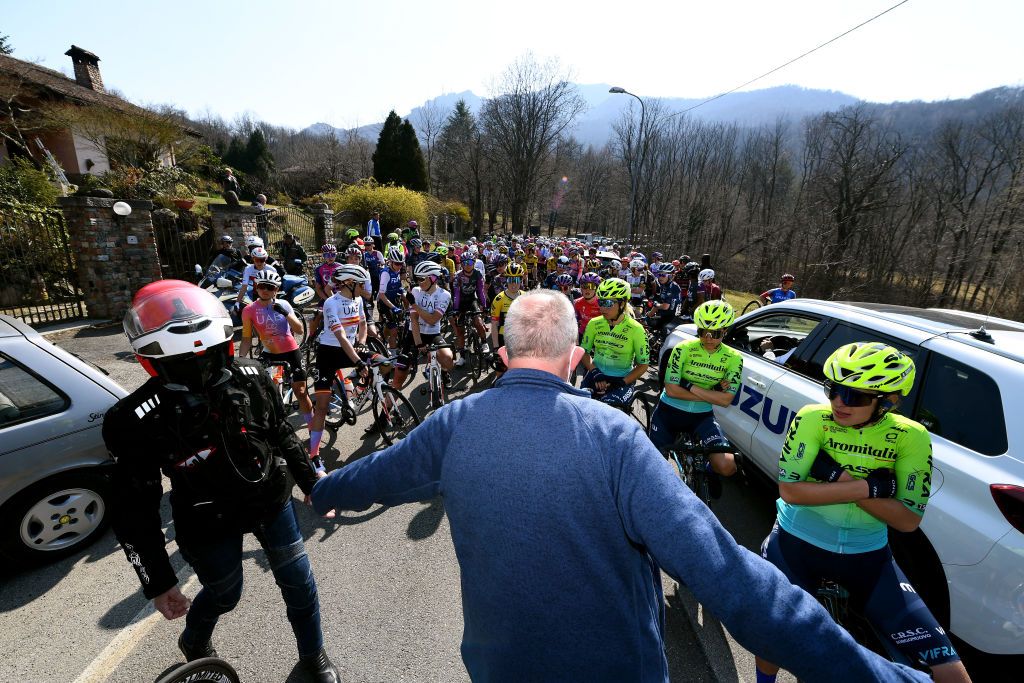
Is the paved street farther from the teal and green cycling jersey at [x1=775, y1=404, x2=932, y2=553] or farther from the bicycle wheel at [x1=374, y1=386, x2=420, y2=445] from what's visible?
the bicycle wheel at [x1=374, y1=386, x2=420, y2=445]

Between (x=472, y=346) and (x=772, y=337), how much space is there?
5.13m

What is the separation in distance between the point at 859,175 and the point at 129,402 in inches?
1607

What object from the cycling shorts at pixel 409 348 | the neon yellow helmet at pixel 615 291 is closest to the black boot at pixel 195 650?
the cycling shorts at pixel 409 348

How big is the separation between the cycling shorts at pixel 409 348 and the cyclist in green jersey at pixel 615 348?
2249 mm

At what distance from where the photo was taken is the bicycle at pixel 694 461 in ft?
12.7

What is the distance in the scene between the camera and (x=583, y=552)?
3.67 feet

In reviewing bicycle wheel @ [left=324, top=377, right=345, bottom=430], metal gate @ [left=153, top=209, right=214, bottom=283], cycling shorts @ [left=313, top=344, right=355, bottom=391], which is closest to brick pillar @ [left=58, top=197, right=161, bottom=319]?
metal gate @ [left=153, top=209, right=214, bottom=283]

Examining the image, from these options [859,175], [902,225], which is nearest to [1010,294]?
[859,175]

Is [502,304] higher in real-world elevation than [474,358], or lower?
higher

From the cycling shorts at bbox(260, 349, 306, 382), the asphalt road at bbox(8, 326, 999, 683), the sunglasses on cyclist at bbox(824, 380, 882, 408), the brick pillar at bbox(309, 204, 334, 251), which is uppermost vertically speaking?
the brick pillar at bbox(309, 204, 334, 251)

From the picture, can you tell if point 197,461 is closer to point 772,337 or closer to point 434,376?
point 434,376

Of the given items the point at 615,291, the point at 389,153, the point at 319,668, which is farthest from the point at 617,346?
the point at 389,153

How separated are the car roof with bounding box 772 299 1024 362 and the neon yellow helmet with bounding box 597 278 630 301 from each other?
1.71 m

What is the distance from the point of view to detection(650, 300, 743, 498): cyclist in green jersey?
4.01 metres
